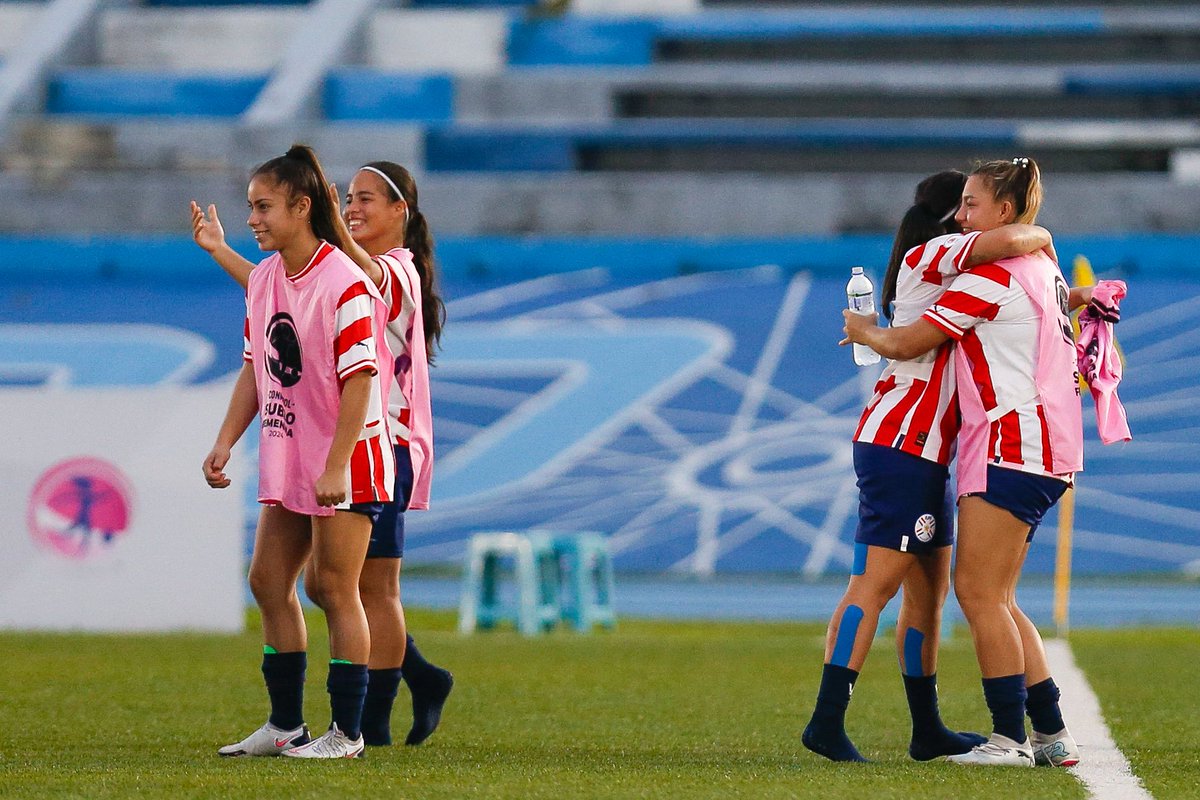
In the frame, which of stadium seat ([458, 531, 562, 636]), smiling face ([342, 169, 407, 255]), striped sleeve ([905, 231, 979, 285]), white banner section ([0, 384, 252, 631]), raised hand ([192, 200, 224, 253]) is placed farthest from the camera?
stadium seat ([458, 531, 562, 636])

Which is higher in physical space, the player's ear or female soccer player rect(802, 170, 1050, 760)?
the player's ear

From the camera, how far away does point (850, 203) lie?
22.6 meters

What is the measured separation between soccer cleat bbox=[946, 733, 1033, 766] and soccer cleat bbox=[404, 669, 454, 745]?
62.7 inches

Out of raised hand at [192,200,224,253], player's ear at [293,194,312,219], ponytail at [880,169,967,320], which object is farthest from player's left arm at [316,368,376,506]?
ponytail at [880,169,967,320]

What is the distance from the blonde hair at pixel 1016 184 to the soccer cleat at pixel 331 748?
2.24 metres

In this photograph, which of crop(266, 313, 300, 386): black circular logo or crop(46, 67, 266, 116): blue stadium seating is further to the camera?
crop(46, 67, 266, 116): blue stadium seating

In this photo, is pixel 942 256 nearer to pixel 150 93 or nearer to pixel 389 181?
pixel 389 181

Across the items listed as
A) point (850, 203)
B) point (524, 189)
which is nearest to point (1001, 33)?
point (850, 203)

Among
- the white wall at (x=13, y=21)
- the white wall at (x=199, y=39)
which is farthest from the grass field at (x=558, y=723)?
the white wall at (x=13, y=21)

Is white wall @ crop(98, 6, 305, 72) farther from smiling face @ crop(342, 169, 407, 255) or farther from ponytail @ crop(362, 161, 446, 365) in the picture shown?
smiling face @ crop(342, 169, 407, 255)

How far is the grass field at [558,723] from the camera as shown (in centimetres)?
470

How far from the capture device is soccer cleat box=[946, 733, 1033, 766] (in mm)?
5355

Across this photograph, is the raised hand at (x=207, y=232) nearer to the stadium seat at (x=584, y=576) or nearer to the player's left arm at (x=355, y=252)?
the player's left arm at (x=355, y=252)

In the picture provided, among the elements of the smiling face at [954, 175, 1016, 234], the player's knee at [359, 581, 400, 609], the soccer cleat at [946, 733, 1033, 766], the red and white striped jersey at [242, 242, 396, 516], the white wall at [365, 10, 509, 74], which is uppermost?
the white wall at [365, 10, 509, 74]
